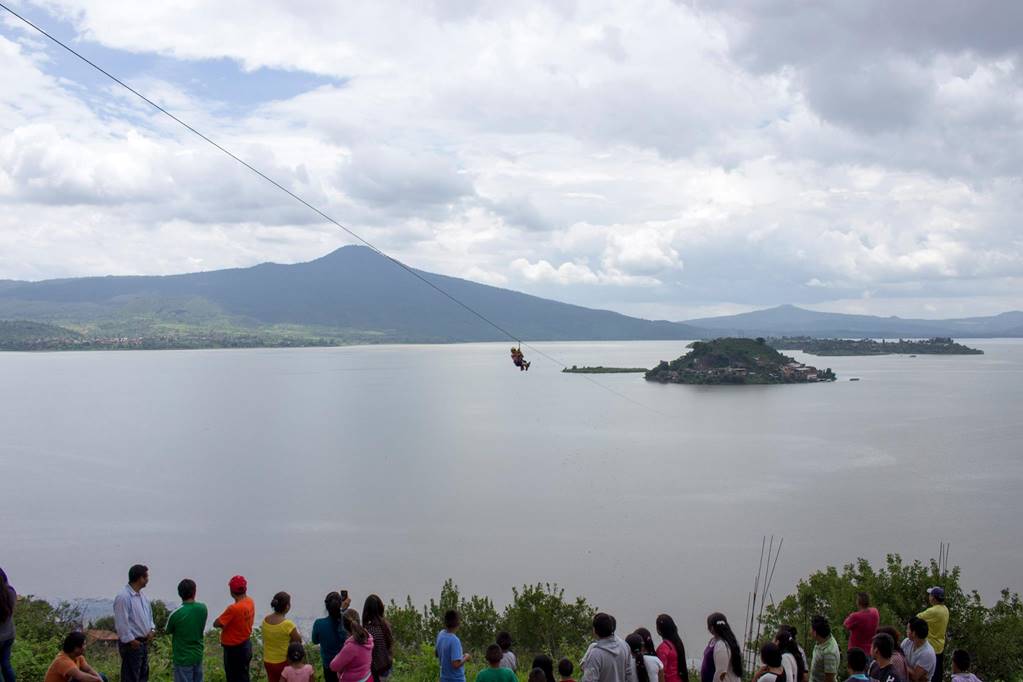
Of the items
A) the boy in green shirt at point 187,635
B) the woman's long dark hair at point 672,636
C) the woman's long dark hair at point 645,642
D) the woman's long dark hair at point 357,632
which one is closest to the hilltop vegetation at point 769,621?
the boy in green shirt at point 187,635

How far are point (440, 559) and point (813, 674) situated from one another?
54.2 feet

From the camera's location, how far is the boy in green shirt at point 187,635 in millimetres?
5254

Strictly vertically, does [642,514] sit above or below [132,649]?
below

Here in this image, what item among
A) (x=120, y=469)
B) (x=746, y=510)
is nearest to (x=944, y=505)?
(x=746, y=510)

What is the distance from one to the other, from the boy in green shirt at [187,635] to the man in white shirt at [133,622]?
0.17m

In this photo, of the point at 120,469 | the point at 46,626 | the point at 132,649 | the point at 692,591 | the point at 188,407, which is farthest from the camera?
the point at 188,407

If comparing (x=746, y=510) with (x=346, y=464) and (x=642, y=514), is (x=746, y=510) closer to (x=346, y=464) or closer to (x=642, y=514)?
(x=642, y=514)

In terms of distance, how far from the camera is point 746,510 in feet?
89.4

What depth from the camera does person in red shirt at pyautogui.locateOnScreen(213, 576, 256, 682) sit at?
539cm

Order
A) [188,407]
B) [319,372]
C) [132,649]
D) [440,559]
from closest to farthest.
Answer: [132,649] → [440,559] → [188,407] → [319,372]

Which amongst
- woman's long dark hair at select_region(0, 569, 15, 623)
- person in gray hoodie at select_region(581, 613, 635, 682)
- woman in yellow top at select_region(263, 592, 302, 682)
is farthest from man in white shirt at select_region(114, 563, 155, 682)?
person in gray hoodie at select_region(581, 613, 635, 682)

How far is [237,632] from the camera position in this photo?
5453mm

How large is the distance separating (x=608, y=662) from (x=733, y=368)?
3298 inches

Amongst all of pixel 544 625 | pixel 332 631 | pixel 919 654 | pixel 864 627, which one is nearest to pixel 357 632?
pixel 332 631
